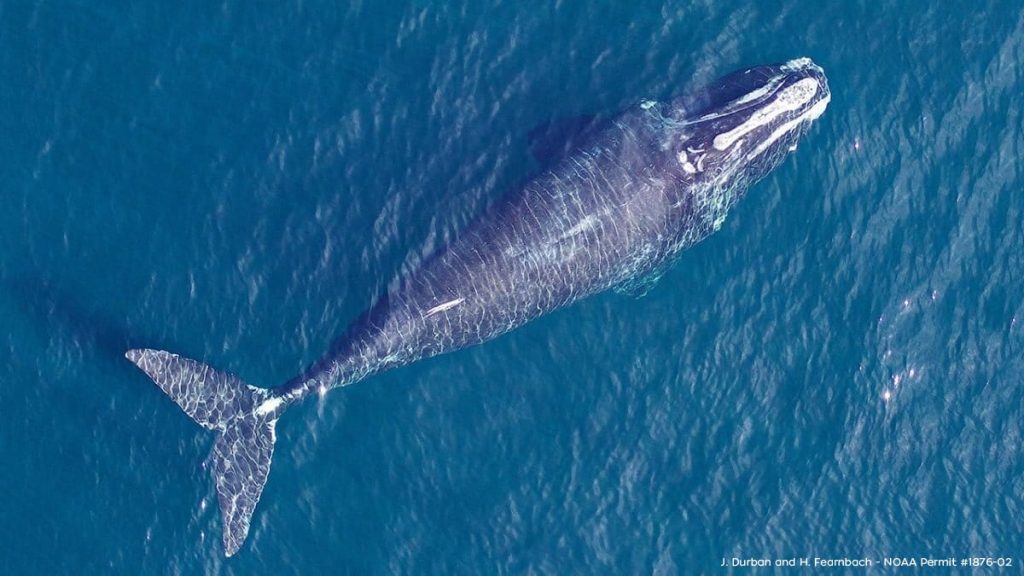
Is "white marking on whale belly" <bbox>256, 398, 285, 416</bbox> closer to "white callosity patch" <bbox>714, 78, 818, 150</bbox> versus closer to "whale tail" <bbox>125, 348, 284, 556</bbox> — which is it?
"whale tail" <bbox>125, 348, 284, 556</bbox>

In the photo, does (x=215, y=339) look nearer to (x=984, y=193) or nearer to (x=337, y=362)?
(x=337, y=362)

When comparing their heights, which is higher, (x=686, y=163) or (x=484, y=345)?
(x=686, y=163)

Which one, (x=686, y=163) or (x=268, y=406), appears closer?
(x=268, y=406)

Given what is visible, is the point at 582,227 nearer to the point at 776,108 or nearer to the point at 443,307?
the point at 443,307

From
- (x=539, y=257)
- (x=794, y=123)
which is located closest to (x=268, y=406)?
(x=539, y=257)

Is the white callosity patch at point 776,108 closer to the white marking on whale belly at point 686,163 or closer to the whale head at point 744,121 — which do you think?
the whale head at point 744,121

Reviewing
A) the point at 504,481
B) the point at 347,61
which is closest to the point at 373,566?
the point at 504,481

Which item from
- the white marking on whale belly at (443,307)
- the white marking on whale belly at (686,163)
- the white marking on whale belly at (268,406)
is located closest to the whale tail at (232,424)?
the white marking on whale belly at (268,406)
